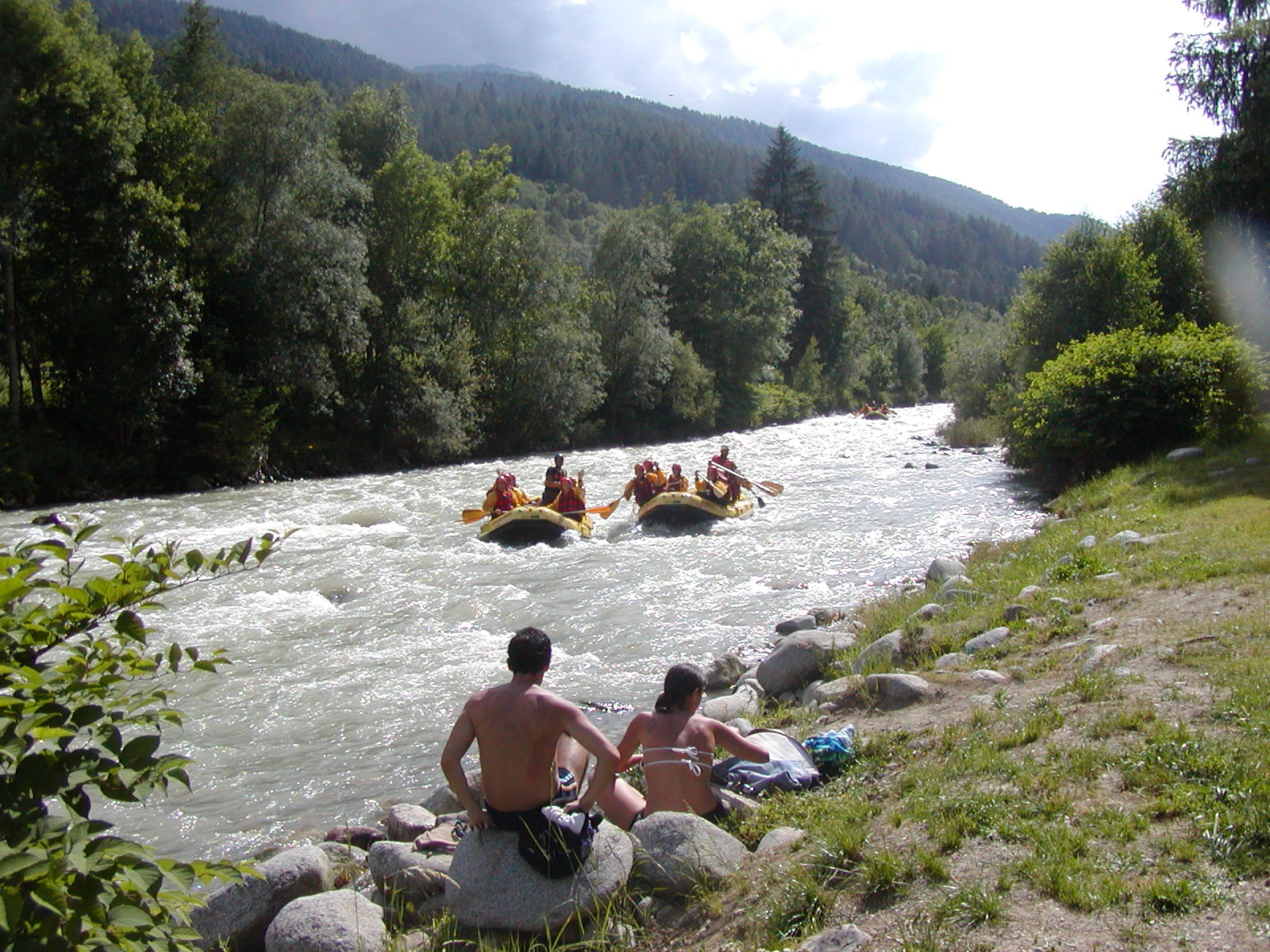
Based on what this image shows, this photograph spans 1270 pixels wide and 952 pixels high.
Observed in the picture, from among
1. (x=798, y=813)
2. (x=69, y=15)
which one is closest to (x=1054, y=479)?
(x=798, y=813)

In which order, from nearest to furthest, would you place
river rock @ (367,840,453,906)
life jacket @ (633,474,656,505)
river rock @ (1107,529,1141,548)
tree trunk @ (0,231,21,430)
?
river rock @ (367,840,453,906), river rock @ (1107,529,1141,548), life jacket @ (633,474,656,505), tree trunk @ (0,231,21,430)

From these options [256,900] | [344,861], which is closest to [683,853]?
[256,900]

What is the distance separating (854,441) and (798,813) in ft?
102

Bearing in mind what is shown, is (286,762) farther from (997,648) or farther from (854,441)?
(854,441)

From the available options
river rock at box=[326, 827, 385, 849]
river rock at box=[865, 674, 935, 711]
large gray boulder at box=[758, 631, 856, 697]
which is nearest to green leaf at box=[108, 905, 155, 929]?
river rock at box=[326, 827, 385, 849]

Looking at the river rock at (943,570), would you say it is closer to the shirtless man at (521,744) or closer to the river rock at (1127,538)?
the river rock at (1127,538)

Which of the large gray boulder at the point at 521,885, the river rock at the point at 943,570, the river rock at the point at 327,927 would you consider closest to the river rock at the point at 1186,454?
the river rock at the point at 943,570

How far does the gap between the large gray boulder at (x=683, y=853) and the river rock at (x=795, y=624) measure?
5.70 metres

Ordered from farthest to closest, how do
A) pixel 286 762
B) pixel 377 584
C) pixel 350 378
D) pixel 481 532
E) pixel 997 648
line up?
pixel 350 378, pixel 481 532, pixel 377 584, pixel 286 762, pixel 997 648

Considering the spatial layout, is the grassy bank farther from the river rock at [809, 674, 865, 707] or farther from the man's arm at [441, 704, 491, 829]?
the man's arm at [441, 704, 491, 829]

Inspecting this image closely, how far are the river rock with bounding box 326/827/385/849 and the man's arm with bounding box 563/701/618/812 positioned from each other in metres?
1.99

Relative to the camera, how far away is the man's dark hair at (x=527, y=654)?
13.4ft

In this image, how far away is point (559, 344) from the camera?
33.1 meters

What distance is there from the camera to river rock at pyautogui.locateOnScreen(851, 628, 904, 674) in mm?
7137
